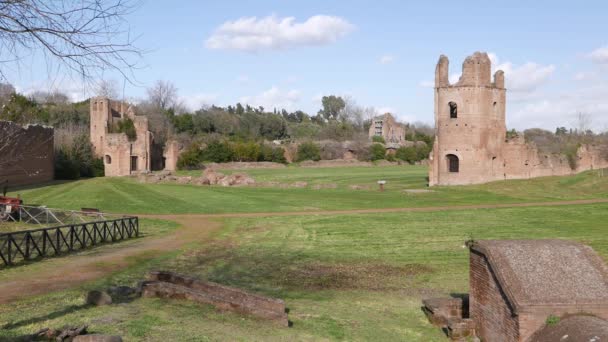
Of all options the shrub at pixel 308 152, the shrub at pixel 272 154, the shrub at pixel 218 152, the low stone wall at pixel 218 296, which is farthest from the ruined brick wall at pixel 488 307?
the shrub at pixel 308 152

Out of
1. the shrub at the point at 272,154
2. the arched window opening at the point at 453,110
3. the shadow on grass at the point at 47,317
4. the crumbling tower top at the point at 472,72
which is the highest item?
the crumbling tower top at the point at 472,72

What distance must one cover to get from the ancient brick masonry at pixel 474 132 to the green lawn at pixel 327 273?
48.2ft

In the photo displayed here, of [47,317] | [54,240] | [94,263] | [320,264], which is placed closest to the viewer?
[47,317]

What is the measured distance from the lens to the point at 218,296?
35.5 ft

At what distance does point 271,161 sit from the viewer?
8162 cm

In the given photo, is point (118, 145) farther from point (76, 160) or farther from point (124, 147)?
point (76, 160)

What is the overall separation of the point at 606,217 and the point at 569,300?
825 inches

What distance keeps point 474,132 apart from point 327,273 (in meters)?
31.4

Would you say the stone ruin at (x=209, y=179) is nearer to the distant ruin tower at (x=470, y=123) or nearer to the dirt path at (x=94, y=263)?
the distant ruin tower at (x=470, y=123)

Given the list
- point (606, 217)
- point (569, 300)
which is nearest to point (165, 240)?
point (569, 300)

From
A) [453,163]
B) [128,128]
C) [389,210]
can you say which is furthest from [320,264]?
[128,128]

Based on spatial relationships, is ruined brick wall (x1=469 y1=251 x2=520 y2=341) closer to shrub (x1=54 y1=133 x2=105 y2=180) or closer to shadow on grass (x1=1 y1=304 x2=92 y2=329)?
shadow on grass (x1=1 y1=304 x2=92 y2=329)

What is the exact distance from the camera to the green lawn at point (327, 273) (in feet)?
31.5

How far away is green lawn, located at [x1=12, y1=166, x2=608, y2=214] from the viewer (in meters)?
32.8
